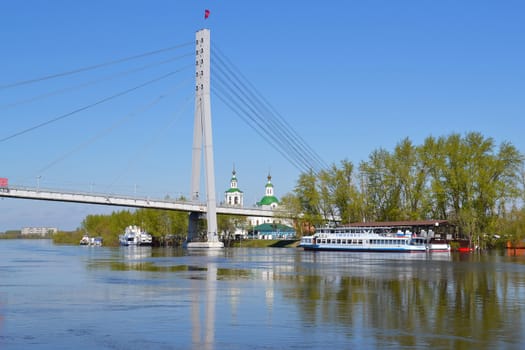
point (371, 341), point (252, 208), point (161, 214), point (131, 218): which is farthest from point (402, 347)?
point (131, 218)

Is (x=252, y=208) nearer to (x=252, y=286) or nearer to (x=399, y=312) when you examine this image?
(x=252, y=286)

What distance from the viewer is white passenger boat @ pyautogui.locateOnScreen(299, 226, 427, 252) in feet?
295

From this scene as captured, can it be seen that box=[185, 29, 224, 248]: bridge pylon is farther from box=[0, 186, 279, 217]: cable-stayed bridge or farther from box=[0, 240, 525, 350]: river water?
box=[0, 240, 525, 350]: river water

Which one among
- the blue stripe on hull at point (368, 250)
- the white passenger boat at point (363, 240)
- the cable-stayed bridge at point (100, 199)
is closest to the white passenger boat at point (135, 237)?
the cable-stayed bridge at point (100, 199)

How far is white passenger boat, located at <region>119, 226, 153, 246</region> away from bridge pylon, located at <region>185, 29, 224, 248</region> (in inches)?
A: 2175

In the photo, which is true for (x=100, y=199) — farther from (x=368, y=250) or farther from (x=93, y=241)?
(x=93, y=241)

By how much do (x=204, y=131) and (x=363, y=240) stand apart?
85.4 ft

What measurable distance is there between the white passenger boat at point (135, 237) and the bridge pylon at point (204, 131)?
55.3 meters

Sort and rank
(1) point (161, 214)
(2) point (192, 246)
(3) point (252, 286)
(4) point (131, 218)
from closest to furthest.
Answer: (3) point (252, 286), (2) point (192, 246), (1) point (161, 214), (4) point (131, 218)

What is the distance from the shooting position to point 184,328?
20.3 meters

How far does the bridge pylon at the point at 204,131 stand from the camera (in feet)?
299

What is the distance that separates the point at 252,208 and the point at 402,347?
113161mm

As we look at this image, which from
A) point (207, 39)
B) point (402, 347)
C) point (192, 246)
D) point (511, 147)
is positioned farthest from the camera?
point (192, 246)

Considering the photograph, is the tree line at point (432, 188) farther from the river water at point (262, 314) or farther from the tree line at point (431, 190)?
the river water at point (262, 314)
